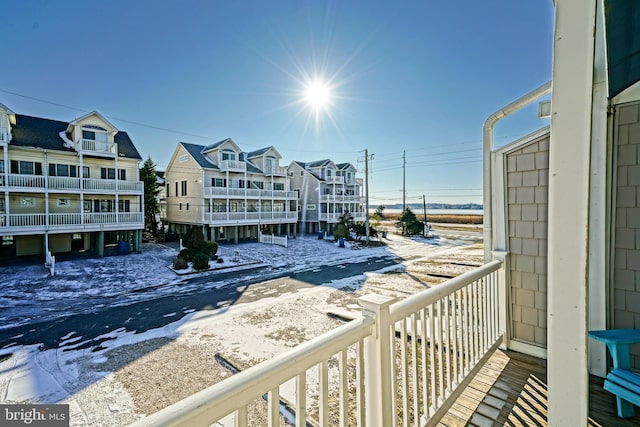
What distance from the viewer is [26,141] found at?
13500mm

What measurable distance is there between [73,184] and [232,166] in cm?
919

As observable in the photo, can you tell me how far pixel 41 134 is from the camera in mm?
14484

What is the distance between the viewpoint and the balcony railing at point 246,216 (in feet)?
61.3

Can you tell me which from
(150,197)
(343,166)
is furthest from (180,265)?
(343,166)

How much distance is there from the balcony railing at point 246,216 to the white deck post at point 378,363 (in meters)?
18.6

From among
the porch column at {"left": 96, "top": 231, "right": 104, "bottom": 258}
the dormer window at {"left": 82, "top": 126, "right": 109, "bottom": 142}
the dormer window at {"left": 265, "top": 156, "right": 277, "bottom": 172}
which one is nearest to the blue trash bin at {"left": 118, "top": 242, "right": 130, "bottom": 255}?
the porch column at {"left": 96, "top": 231, "right": 104, "bottom": 258}

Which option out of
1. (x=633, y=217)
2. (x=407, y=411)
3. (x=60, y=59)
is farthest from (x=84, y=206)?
(x=633, y=217)

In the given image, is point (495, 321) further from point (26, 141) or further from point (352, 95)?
point (26, 141)

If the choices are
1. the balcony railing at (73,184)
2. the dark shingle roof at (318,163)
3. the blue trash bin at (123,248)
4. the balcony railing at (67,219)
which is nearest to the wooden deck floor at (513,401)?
the blue trash bin at (123,248)

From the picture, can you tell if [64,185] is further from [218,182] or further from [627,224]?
[627,224]

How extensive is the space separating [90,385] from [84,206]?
15119mm

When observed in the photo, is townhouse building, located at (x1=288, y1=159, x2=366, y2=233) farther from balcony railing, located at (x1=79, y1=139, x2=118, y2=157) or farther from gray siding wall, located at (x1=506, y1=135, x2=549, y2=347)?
gray siding wall, located at (x1=506, y1=135, x2=549, y2=347)

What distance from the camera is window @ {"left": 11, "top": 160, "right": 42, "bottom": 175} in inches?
518

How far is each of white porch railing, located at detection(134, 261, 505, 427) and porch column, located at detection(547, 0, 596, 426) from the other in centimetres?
69
